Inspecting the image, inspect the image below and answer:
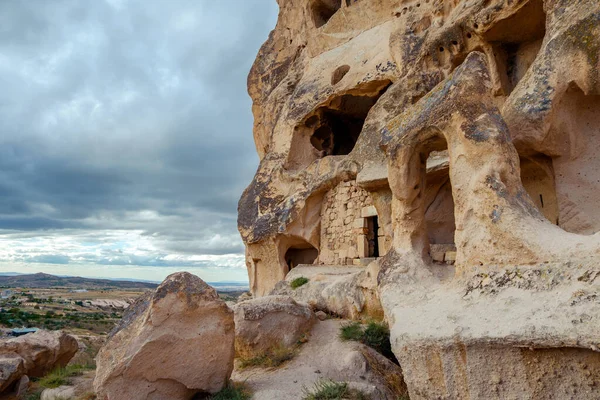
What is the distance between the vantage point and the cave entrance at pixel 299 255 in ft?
42.8

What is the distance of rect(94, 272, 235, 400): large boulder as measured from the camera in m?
4.68

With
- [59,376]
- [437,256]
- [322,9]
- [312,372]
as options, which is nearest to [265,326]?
[312,372]

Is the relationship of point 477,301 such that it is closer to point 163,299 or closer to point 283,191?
point 163,299

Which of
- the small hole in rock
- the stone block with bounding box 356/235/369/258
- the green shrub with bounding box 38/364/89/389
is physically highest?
the small hole in rock

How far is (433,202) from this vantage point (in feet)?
25.8

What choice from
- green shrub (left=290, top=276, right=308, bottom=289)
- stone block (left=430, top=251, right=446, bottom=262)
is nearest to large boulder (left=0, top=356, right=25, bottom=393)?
green shrub (left=290, top=276, right=308, bottom=289)

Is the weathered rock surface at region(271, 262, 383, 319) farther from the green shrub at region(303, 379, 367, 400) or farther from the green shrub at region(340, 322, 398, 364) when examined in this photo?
the green shrub at region(303, 379, 367, 400)

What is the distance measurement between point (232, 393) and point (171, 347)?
86 cm

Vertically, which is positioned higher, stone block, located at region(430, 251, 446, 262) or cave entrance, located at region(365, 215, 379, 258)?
cave entrance, located at region(365, 215, 379, 258)

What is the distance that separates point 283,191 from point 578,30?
27.9 feet

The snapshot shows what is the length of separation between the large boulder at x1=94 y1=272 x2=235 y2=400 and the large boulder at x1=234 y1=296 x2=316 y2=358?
4.01ft

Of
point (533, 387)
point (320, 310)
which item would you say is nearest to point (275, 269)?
point (320, 310)

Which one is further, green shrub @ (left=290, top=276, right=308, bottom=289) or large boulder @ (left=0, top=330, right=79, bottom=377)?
green shrub @ (left=290, top=276, right=308, bottom=289)

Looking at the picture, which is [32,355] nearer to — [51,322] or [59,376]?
[59,376]
